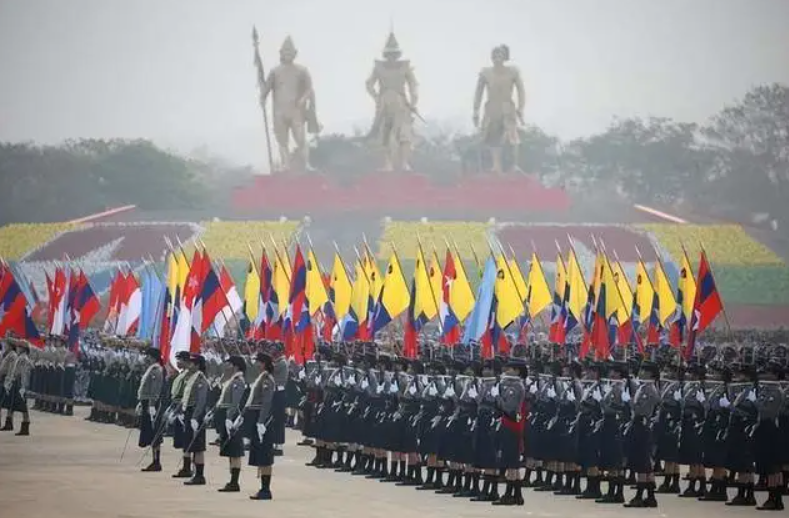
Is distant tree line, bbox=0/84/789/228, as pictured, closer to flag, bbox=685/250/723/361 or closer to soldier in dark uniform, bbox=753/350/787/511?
flag, bbox=685/250/723/361

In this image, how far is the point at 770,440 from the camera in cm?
1791

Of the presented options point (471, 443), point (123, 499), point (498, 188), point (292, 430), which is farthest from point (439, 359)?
point (498, 188)

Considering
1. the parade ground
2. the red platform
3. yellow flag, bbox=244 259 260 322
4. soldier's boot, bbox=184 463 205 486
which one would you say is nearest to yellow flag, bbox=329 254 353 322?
yellow flag, bbox=244 259 260 322

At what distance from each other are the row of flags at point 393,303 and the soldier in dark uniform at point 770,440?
3467 millimetres

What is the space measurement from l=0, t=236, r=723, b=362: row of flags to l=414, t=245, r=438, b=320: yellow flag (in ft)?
0.07

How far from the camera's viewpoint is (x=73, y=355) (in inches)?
1247

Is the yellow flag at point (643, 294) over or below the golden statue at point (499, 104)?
below

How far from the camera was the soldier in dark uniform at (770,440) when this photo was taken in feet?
58.6

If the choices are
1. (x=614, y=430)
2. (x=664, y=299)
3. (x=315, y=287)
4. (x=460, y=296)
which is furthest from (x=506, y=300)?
(x=664, y=299)

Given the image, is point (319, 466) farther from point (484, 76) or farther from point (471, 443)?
point (484, 76)

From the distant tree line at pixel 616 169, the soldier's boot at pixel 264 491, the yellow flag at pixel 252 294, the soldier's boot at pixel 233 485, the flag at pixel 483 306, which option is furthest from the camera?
the distant tree line at pixel 616 169

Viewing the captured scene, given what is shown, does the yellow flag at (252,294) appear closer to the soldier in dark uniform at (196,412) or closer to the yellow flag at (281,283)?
the yellow flag at (281,283)

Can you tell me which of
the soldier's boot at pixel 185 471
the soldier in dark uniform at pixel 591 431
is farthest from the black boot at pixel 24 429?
the soldier in dark uniform at pixel 591 431

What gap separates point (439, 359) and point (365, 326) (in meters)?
5.94
